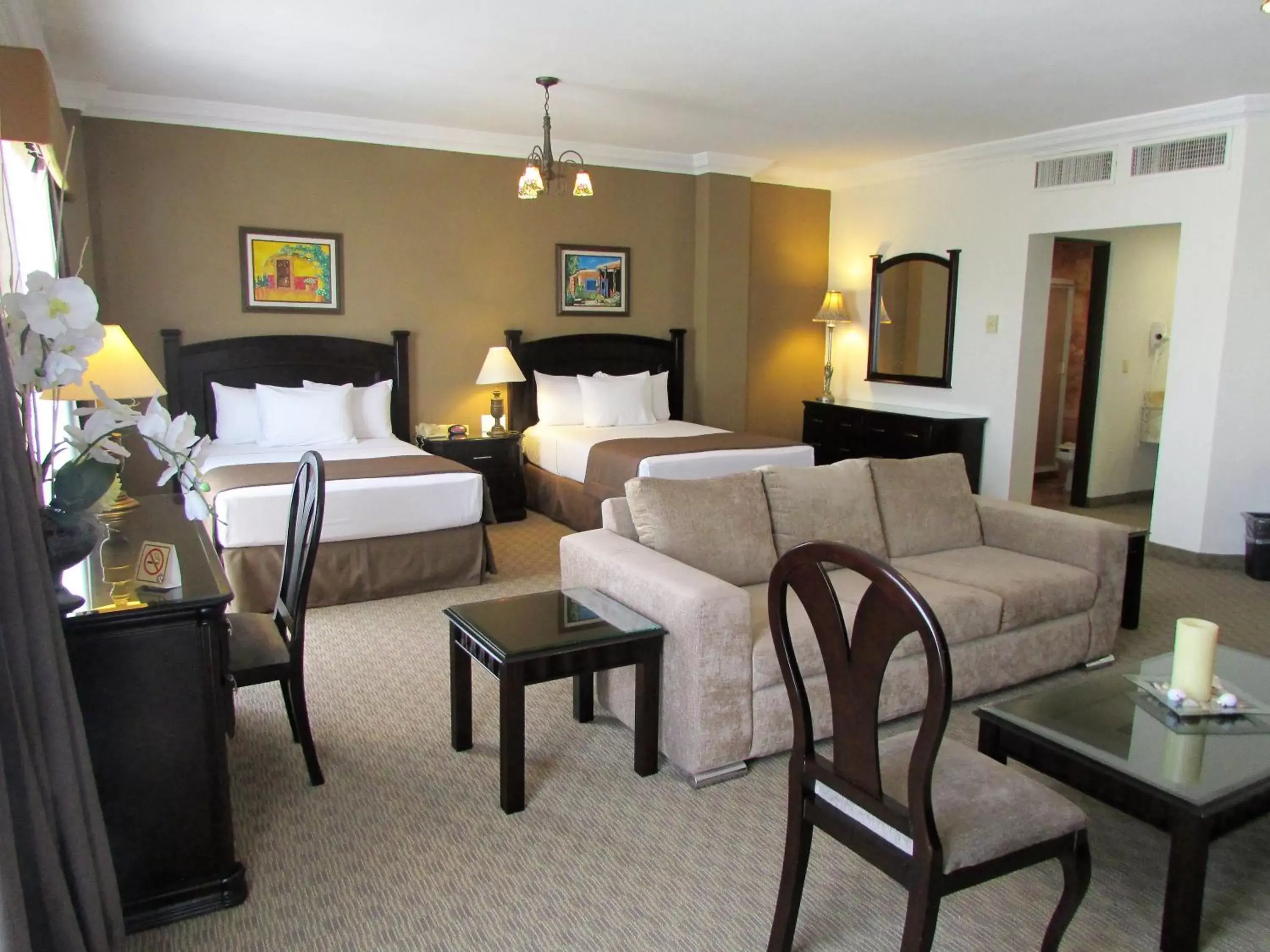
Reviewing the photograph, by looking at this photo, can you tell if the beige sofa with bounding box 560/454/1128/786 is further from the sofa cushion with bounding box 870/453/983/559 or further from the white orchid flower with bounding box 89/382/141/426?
the white orchid flower with bounding box 89/382/141/426

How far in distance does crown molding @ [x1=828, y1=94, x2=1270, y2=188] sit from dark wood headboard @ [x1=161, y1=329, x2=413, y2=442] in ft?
12.7

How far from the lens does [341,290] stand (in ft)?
19.5

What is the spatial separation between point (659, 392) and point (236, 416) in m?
2.97

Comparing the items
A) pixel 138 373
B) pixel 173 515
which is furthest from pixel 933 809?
pixel 138 373

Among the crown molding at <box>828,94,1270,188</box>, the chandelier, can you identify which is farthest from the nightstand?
the crown molding at <box>828,94,1270,188</box>

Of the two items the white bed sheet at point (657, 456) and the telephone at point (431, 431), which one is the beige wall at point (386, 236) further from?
the white bed sheet at point (657, 456)

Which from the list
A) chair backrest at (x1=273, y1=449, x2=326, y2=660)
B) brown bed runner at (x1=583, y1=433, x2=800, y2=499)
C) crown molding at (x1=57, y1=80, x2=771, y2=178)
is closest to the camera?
chair backrest at (x1=273, y1=449, x2=326, y2=660)

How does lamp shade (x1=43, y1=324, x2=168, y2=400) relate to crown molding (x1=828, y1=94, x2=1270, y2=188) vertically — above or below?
below

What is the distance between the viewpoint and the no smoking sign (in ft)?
6.72

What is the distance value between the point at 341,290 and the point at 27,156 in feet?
7.64

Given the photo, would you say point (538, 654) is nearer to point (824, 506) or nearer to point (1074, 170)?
point (824, 506)

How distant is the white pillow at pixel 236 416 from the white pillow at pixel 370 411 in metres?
0.40

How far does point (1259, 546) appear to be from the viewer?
5004mm

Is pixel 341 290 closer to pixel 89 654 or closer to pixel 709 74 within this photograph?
pixel 709 74
